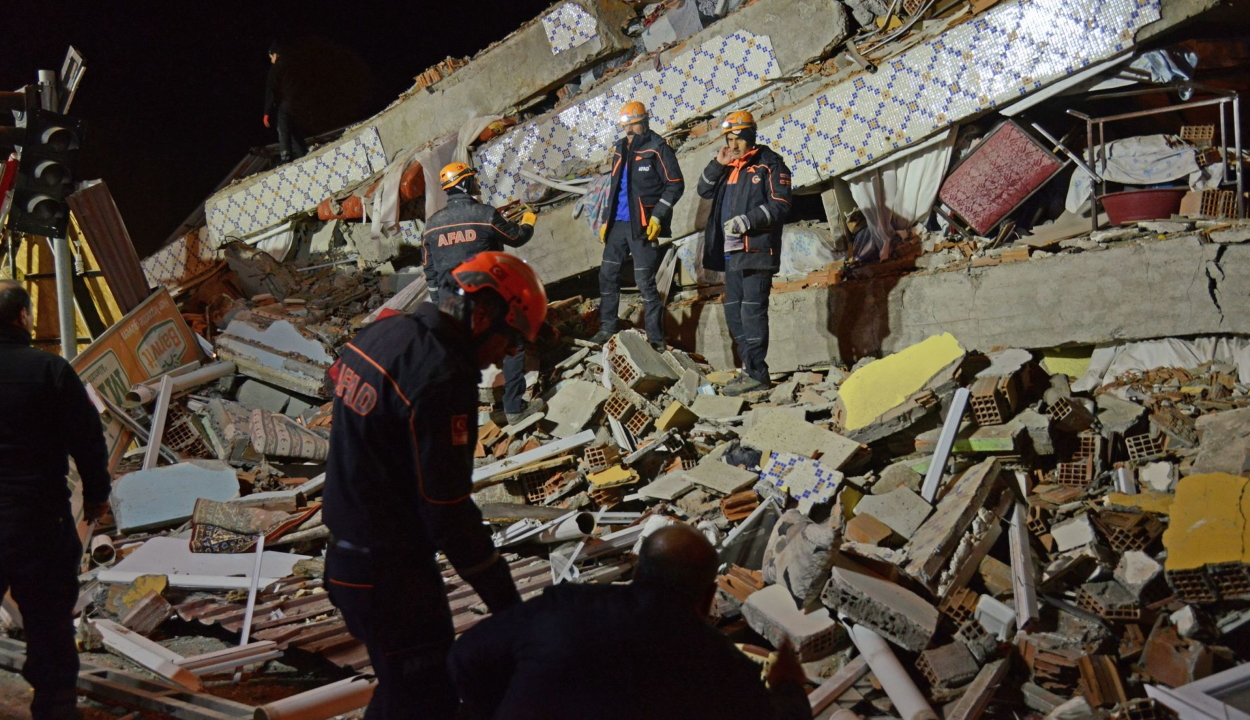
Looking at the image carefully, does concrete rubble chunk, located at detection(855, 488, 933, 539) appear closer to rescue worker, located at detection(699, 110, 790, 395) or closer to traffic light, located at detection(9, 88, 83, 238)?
rescue worker, located at detection(699, 110, 790, 395)

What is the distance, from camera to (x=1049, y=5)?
7648 mm

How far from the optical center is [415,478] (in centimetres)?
283

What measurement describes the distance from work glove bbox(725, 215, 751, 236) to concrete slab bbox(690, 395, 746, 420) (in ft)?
4.57

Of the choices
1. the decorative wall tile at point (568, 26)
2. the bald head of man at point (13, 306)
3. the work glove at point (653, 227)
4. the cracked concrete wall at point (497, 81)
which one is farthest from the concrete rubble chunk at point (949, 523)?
the decorative wall tile at point (568, 26)

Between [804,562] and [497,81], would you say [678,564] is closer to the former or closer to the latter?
[804,562]

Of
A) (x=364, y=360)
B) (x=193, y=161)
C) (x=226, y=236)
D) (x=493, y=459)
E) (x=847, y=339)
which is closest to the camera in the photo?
(x=364, y=360)

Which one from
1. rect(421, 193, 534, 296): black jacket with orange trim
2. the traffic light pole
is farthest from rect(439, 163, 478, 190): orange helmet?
the traffic light pole

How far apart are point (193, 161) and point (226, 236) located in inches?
115

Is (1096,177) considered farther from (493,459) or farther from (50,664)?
(50,664)

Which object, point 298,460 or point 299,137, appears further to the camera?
point 299,137

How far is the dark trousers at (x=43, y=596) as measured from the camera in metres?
3.64

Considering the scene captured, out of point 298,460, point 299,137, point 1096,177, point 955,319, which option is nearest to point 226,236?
point 299,137

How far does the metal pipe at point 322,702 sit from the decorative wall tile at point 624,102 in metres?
7.76

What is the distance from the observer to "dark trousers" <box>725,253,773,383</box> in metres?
7.54
